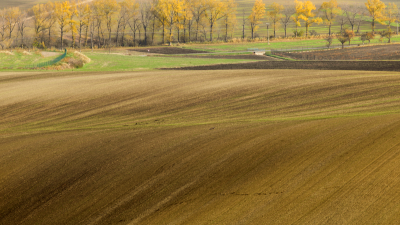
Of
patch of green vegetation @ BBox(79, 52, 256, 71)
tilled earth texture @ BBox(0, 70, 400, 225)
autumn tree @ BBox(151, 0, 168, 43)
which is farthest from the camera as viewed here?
autumn tree @ BBox(151, 0, 168, 43)

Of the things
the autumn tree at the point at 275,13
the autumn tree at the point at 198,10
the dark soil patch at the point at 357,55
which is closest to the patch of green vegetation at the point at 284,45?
the dark soil patch at the point at 357,55

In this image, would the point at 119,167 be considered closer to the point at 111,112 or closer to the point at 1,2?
the point at 111,112

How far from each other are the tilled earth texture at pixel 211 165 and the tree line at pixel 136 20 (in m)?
96.3

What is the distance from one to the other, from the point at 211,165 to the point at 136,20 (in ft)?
383

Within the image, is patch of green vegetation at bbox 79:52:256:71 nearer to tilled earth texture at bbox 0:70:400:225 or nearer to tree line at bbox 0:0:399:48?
tilled earth texture at bbox 0:70:400:225

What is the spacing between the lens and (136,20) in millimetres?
120625

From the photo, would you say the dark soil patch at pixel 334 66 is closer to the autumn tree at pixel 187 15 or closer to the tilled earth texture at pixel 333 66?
the tilled earth texture at pixel 333 66

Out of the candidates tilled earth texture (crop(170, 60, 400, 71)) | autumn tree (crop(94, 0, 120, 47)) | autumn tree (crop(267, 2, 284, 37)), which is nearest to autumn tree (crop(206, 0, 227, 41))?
autumn tree (crop(267, 2, 284, 37))

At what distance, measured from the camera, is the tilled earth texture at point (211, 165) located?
23.2 feet

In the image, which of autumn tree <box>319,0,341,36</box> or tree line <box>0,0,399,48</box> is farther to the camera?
autumn tree <box>319,0,341,36</box>

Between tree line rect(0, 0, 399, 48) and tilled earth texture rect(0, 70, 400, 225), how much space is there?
9630 cm

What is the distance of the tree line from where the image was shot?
358ft

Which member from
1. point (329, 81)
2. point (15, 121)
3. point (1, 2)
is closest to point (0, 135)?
point (15, 121)

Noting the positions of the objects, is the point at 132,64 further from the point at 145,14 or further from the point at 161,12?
the point at 145,14
